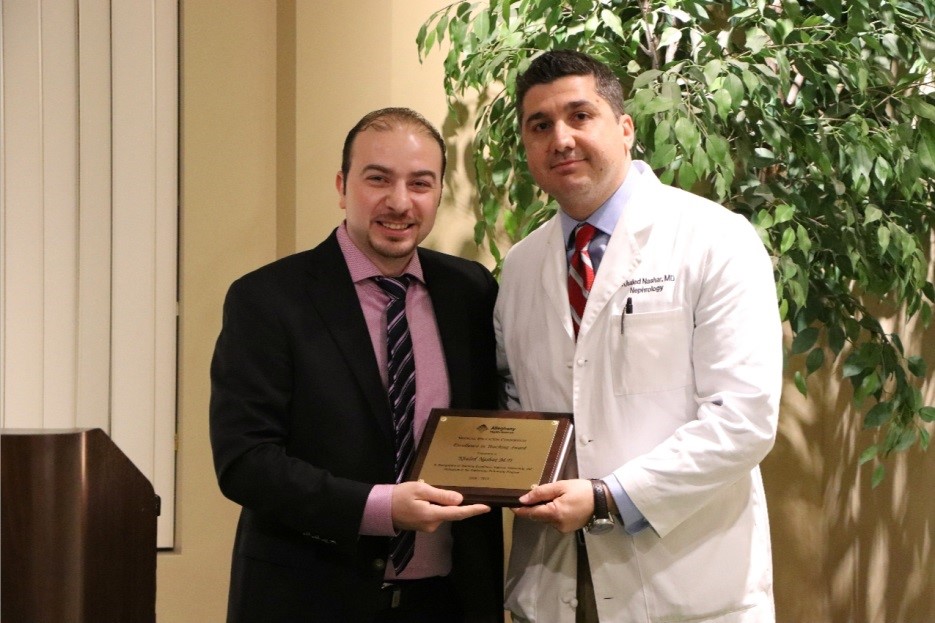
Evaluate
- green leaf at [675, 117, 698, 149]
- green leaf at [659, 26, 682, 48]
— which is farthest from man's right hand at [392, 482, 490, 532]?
green leaf at [659, 26, 682, 48]

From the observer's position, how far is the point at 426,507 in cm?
182

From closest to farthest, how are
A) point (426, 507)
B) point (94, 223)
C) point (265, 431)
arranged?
point (426, 507) → point (265, 431) → point (94, 223)

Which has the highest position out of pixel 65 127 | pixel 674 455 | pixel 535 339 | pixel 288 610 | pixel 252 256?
pixel 65 127

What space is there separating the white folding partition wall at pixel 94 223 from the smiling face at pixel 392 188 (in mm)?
1334

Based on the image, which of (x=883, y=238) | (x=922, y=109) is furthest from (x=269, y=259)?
(x=922, y=109)

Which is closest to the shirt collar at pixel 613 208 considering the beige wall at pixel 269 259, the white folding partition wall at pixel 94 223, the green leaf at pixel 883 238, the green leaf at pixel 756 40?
the green leaf at pixel 756 40

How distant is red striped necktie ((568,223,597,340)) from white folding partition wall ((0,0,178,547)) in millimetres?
1567

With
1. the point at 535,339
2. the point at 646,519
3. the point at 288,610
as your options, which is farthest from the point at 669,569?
the point at 288,610

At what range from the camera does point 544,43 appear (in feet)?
8.59

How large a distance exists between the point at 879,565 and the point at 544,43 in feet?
6.27

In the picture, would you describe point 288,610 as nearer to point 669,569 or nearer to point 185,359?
point 669,569

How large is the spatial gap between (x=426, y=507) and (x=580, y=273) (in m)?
0.59

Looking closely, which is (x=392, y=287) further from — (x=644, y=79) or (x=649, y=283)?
(x=644, y=79)

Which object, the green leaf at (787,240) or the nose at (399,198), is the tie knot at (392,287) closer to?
the nose at (399,198)
